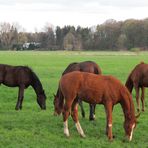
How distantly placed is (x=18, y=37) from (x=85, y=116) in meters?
134

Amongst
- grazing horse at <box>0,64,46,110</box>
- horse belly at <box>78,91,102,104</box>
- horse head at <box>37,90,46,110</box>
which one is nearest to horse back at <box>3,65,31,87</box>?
grazing horse at <box>0,64,46,110</box>

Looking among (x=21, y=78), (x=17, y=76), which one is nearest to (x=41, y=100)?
(x=21, y=78)

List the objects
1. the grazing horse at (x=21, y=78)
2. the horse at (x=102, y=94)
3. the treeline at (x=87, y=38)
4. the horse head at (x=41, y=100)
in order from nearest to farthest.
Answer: the horse at (x=102, y=94) < the grazing horse at (x=21, y=78) < the horse head at (x=41, y=100) < the treeline at (x=87, y=38)

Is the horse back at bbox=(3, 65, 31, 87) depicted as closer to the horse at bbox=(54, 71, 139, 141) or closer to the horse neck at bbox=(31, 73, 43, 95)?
the horse neck at bbox=(31, 73, 43, 95)

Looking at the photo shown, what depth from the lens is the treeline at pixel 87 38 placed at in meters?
120

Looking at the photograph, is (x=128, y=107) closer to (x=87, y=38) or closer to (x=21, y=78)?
(x=21, y=78)

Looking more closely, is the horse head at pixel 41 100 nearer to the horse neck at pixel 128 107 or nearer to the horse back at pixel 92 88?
the horse back at pixel 92 88

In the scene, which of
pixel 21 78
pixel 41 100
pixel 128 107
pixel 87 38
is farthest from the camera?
pixel 87 38

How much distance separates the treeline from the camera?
11988 cm

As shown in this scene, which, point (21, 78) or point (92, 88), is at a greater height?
point (92, 88)

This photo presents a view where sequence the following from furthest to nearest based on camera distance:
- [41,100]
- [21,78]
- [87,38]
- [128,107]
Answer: [87,38]
[41,100]
[21,78]
[128,107]

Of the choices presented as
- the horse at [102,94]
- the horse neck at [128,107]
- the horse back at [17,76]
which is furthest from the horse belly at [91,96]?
the horse back at [17,76]

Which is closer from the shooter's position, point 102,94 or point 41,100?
point 102,94

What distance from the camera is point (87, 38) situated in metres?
127
